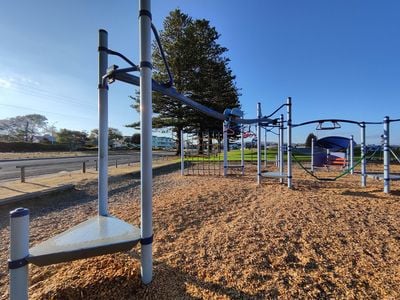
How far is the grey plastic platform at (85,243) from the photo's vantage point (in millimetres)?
1823

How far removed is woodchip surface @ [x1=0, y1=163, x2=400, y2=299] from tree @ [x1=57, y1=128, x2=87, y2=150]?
178 feet

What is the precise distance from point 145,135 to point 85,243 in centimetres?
107

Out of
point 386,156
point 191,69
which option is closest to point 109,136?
point 191,69

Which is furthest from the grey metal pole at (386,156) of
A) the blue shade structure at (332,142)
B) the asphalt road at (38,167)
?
the asphalt road at (38,167)

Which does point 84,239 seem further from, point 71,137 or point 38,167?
point 71,137

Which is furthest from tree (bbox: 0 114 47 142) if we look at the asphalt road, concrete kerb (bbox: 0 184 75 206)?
concrete kerb (bbox: 0 184 75 206)

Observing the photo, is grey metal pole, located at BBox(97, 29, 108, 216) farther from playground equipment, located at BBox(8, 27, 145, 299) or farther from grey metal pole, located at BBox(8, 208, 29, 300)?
grey metal pole, located at BBox(8, 208, 29, 300)

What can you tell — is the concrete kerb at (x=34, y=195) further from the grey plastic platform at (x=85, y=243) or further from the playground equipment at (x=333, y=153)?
the playground equipment at (x=333, y=153)

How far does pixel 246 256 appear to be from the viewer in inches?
110

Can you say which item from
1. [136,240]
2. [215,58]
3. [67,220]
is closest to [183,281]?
[136,240]

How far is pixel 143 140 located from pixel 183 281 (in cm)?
143

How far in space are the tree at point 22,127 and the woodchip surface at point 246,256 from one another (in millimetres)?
69001

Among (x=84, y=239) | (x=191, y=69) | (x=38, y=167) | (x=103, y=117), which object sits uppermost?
(x=191, y=69)

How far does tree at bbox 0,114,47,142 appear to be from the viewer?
60.2 m
